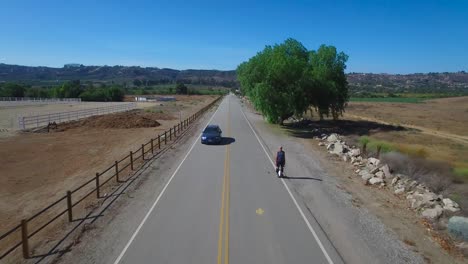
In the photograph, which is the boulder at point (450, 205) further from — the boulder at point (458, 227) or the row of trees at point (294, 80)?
the row of trees at point (294, 80)

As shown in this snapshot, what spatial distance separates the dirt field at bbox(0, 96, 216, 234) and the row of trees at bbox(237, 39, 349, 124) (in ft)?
44.6

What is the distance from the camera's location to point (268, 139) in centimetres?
3631

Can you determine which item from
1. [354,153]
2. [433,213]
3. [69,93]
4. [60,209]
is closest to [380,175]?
[354,153]

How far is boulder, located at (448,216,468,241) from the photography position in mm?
12820

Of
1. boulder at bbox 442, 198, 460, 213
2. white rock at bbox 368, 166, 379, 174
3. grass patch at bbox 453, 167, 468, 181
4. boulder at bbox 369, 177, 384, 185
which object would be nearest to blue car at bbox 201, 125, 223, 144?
white rock at bbox 368, 166, 379, 174

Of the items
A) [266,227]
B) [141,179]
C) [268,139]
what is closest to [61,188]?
[141,179]

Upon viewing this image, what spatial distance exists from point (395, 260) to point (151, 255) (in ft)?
22.3

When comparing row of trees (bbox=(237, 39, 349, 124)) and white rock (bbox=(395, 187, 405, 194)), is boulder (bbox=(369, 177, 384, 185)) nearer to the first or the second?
white rock (bbox=(395, 187, 405, 194))

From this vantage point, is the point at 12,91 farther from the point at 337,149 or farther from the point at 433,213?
the point at 433,213

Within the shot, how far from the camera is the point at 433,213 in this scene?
14.8 meters

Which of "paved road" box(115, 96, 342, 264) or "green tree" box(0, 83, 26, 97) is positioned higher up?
"green tree" box(0, 83, 26, 97)

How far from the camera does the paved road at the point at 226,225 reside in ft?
35.5

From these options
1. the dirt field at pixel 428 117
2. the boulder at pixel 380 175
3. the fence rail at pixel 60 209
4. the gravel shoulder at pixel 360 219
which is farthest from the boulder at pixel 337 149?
the dirt field at pixel 428 117

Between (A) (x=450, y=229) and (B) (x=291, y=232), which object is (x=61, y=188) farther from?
(A) (x=450, y=229)
